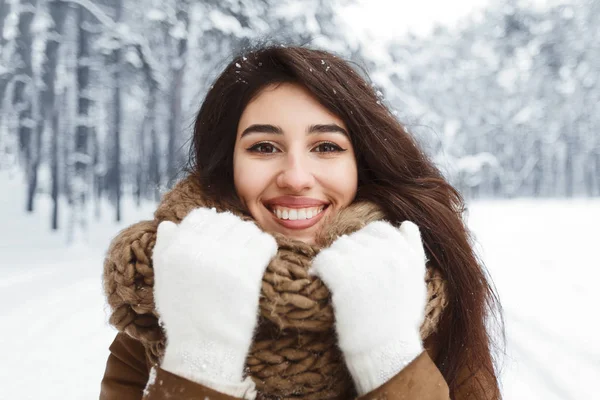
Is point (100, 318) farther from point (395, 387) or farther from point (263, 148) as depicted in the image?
point (395, 387)

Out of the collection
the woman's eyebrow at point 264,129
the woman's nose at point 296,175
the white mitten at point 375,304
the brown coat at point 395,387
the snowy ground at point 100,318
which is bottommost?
the snowy ground at point 100,318

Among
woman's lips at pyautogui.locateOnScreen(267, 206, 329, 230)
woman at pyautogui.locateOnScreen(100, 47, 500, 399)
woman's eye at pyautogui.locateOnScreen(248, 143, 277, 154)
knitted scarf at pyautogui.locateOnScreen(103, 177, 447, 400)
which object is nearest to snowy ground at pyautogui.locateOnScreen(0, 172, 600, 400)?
knitted scarf at pyautogui.locateOnScreen(103, 177, 447, 400)

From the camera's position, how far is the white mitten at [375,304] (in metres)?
1.26

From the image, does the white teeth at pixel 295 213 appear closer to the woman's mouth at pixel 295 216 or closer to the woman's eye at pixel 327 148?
the woman's mouth at pixel 295 216

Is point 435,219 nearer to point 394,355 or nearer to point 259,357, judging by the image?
point 394,355

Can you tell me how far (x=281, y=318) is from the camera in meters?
1.36

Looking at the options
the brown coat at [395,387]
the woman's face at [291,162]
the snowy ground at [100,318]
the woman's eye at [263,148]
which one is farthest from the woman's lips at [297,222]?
the snowy ground at [100,318]

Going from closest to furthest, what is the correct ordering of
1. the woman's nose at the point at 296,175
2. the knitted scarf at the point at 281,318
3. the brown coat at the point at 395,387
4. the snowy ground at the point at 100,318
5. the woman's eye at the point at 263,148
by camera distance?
the brown coat at the point at 395,387, the knitted scarf at the point at 281,318, the woman's nose at the point at 296,175, the woman's eye at the point at 263,148, the snowy ground at the point at 100,318

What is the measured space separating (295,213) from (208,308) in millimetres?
574

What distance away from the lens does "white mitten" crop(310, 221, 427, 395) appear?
49.8 inches

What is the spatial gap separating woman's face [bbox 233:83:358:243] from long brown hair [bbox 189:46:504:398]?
9cm

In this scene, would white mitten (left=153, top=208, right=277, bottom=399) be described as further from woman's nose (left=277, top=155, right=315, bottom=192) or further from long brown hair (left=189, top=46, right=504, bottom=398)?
long brown hair (left=189, top=46, right=504, bottom=398)

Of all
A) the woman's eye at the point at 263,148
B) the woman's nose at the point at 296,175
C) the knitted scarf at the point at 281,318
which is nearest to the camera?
the knitted scarf at the point at 281,318

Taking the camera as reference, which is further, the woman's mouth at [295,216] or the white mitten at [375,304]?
the woman's mouth at [295,216]
